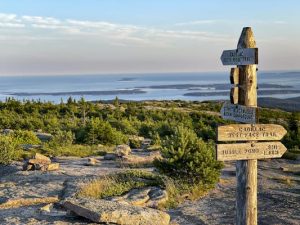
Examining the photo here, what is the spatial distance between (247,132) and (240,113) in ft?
0.95

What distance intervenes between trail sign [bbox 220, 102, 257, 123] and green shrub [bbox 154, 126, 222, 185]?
440cm

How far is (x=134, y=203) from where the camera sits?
945cm

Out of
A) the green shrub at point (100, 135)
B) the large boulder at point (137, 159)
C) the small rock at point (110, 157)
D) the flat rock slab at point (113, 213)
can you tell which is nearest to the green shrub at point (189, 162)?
the large boulder at point (137, 159)

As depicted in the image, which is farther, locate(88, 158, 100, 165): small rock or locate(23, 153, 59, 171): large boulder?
locate(88, 158, 100, 165): small rock

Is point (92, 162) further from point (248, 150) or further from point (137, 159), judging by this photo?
point (248, 150)

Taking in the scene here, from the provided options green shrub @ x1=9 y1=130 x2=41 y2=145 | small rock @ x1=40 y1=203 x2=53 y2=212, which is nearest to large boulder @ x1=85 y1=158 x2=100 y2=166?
small rock @ x1=40 y1=203 x2=53 y2=212

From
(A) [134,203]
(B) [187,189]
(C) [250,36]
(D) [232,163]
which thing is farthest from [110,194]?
(D) [232,163]

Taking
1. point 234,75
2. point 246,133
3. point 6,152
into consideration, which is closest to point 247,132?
point 246,133

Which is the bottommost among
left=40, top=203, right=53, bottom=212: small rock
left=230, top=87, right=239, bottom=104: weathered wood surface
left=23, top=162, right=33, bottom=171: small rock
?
left=40, top=203, right=53, bottom=212: small rock

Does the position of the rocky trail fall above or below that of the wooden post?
below

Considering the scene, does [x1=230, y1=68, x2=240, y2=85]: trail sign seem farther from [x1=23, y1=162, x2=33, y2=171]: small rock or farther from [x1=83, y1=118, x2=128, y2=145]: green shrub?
[x1=83, y1=118, x2=128, y2=145]: green shrub

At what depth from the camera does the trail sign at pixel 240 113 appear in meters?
6.39

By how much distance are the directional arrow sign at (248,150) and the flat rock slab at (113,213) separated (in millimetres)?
2171

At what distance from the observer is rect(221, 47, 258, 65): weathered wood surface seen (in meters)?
6.36
